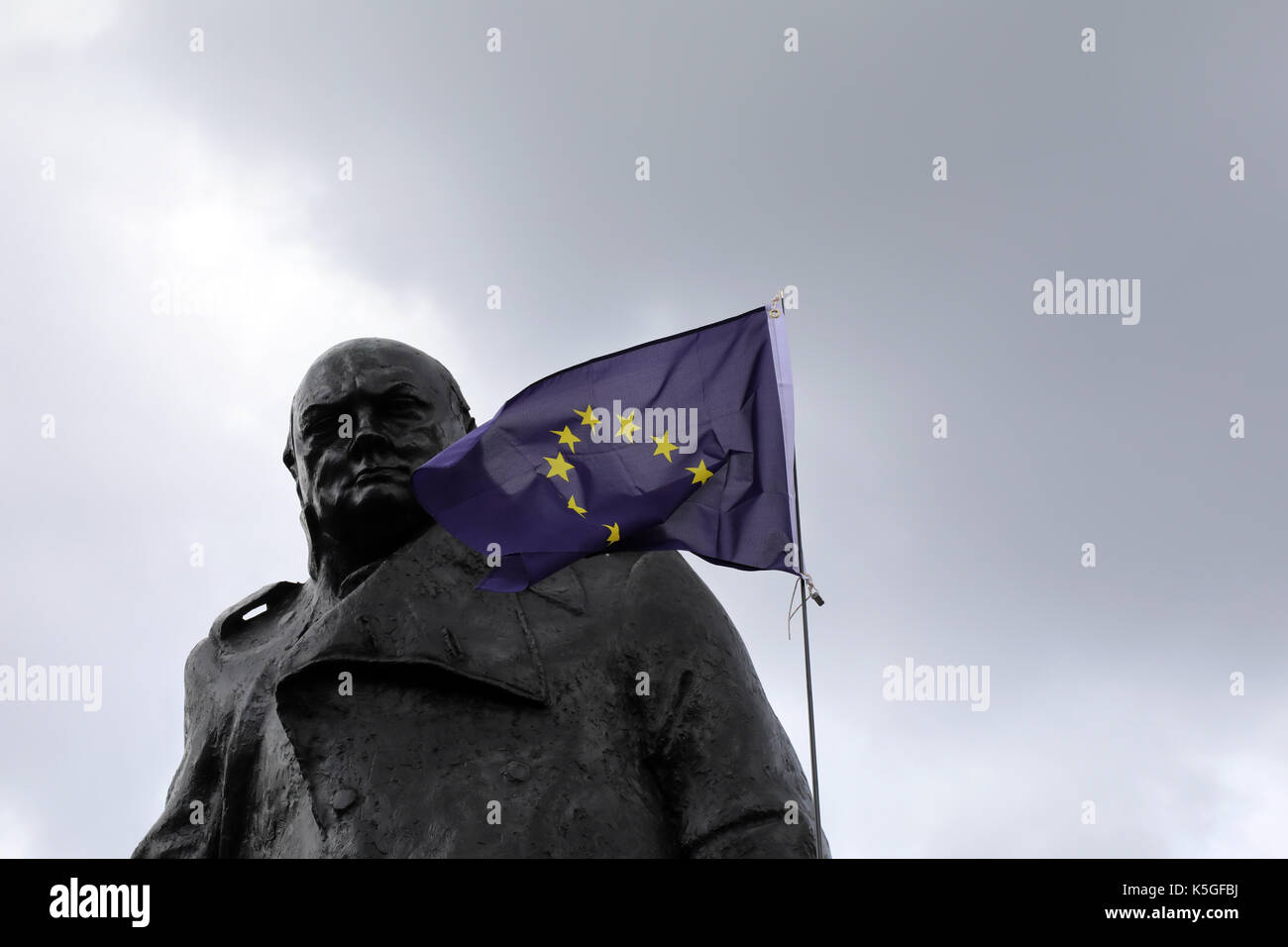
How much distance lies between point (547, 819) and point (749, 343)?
3.01 m

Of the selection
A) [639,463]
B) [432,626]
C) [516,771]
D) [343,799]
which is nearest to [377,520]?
[432,626]

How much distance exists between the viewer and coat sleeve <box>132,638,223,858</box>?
10773 mm

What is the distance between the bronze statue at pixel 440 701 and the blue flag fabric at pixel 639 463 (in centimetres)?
27

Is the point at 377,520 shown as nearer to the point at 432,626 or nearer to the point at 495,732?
the point at 432,626

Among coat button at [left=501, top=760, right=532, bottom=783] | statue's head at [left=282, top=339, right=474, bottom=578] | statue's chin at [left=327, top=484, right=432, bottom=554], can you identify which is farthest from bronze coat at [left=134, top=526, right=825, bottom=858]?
statue's head at [left=282, top=339, right=474, bottom=578]

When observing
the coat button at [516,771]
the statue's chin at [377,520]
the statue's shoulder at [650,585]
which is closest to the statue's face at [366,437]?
the statue's chin at [377,520]

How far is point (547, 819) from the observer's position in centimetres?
944

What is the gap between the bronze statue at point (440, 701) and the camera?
956cm

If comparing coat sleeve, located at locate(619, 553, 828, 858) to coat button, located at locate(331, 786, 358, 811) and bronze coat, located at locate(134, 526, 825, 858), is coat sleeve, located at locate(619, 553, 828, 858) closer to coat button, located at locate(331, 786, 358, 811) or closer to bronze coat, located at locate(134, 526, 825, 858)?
bronze coat, located at locate(134, 526, 825, 858)

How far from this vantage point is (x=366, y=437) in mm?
10742

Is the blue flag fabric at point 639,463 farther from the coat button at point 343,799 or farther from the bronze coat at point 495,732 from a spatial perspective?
the coat button at point 343,799
